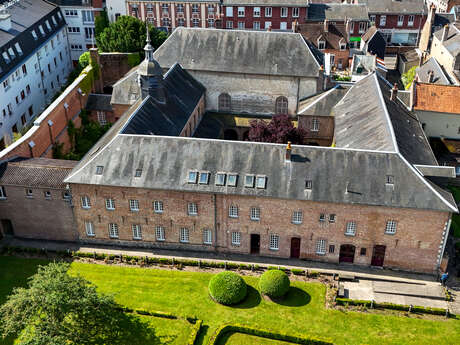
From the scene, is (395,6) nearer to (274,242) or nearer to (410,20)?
(410,20)

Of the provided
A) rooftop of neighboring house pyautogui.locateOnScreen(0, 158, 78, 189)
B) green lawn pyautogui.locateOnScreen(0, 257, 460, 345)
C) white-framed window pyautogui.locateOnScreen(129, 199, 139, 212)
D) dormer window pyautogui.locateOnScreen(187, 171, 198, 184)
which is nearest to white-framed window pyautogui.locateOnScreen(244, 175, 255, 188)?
dormer window pyautogui.locateOnScreen(187, 171, 198, 184)

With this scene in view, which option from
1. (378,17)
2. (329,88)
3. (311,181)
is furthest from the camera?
(378,17)

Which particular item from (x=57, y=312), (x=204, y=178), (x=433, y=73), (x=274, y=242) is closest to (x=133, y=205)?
(x=204, y=178)

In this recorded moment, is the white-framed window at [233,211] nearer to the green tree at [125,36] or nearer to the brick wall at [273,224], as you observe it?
the brick wall at [273,224]

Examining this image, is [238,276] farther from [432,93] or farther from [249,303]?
[432,93]

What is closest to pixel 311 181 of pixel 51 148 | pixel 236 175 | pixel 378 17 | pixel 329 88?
Answer: pixel 236 175

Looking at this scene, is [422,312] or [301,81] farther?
[301,81]
